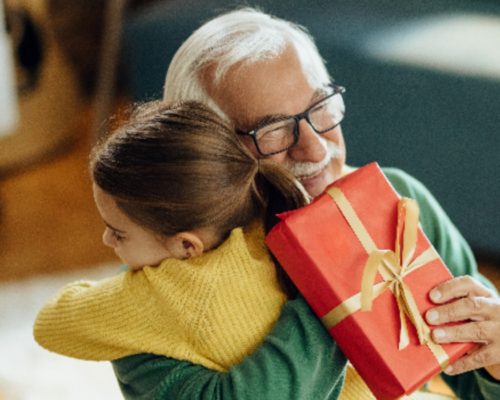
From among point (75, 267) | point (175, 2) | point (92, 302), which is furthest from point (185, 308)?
point (175, 2)

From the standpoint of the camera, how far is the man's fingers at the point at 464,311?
1.02m

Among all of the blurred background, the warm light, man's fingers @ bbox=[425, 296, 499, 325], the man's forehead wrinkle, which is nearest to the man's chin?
the man's forehead wrinkle

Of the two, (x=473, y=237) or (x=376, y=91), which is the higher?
(x=376, y=91)

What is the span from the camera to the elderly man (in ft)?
3.26

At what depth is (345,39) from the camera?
2.38 meters

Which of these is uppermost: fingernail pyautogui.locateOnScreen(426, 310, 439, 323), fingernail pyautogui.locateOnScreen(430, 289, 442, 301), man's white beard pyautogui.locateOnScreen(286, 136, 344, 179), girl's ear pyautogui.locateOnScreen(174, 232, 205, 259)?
girl's ear pyautogui.locateOnScreen(174, 232, 205, 259)

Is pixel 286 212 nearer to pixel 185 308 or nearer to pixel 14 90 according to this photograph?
pixel 185 308

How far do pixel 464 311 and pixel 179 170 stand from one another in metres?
0.38

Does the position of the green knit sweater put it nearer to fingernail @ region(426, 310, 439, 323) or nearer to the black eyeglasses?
fingernail @ region(426, 310, 439, 323)

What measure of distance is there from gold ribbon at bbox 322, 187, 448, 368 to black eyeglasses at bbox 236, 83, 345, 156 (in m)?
0.25

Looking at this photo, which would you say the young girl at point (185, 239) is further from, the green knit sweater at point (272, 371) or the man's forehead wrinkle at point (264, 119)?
the man's forehead wrinkle at point (264, 119)

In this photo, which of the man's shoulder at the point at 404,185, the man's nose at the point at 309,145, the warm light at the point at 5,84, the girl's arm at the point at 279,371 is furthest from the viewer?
the warm light at the point at 5,84

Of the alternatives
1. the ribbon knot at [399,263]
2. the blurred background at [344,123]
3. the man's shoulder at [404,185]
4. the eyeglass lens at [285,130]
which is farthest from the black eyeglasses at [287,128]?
the blurred background at [344,123]

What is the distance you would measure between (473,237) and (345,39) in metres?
0.66
